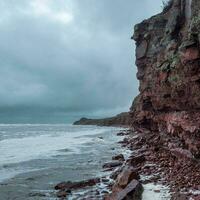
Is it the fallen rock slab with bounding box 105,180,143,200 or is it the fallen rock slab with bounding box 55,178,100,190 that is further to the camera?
the fallen rock slab with bounding box 55,178,100,190

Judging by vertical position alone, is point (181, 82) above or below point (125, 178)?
above

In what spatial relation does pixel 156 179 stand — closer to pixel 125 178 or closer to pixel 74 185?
pixel 125 178

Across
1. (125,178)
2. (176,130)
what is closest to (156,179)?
(125,178)

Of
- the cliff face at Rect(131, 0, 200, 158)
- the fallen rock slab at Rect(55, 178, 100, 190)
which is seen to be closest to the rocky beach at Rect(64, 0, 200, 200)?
the cliff face at Rect(131, 0, 200, 158)

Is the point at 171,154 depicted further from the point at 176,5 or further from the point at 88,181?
the point at 176,5

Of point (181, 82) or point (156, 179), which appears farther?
point (181, 82)

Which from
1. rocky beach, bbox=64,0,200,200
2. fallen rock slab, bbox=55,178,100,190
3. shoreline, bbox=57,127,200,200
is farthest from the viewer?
fallen rock slab, bbox=55,178,100,190

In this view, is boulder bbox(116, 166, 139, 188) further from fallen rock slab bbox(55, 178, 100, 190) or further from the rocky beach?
fallen rock slab bbox(55, 178, 100, 190)

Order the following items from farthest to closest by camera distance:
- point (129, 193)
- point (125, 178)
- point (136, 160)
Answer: point (136, 160) < point (125, 178) < point (129, 193)

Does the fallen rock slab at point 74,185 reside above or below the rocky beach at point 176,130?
below

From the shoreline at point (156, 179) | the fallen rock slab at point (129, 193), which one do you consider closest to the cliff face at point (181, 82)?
the shoreline at point (156, 179)

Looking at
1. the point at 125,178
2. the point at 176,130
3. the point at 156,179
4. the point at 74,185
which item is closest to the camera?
the point at 125,178

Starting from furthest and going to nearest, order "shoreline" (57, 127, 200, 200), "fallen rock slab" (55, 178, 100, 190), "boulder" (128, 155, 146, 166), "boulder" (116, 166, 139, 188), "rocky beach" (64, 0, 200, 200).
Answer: "boulder" (128, 155, 146, 166)
"fallen rock slab" (55, 178, 100, 190)
"boulder" (116, 166, 139, 188)
"rocky beach" (64, 0, 200, 200)
"shoreline" (57, 127, 200, 200)

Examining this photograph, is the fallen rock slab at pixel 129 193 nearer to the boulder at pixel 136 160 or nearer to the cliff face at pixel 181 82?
the cliff face at pixel 181 82
